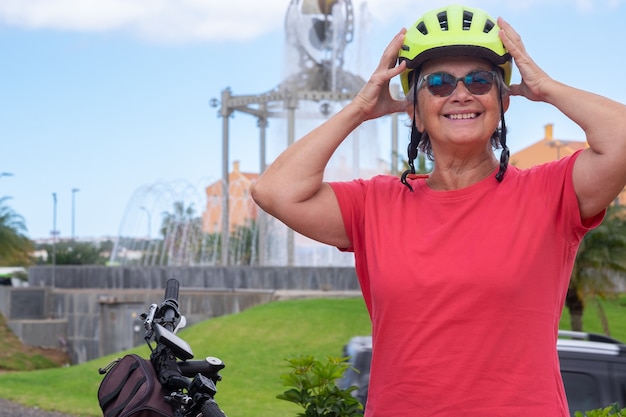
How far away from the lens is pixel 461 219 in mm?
2502

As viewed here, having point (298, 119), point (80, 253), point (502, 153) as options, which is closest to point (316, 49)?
point (298, 119)

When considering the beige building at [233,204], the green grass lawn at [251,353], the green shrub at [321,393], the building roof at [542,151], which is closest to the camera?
the green shrub at [321,393]

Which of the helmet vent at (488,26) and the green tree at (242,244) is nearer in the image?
the helmet vent at (488,26)

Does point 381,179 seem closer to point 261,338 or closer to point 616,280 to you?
point 261,338

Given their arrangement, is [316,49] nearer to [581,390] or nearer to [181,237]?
[181,237]

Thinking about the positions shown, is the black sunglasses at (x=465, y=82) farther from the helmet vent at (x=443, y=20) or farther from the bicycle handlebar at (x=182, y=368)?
the bicycle handlebar at (x=182, y=368)

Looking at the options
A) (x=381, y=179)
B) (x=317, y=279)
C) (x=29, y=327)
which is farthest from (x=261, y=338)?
(x=381, y=179)

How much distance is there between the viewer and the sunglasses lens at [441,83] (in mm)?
2621

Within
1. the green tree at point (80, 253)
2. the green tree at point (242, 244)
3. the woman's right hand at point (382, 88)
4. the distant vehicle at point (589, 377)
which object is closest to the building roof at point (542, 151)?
the green tree at point (242, 244)

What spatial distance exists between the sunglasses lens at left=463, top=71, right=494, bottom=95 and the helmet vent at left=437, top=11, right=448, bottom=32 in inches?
5.9

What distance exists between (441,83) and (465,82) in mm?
65

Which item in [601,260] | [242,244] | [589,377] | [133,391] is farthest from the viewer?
[242,244]

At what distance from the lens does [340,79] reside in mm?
37125

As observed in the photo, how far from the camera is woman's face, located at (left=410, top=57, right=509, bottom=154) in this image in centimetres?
261
